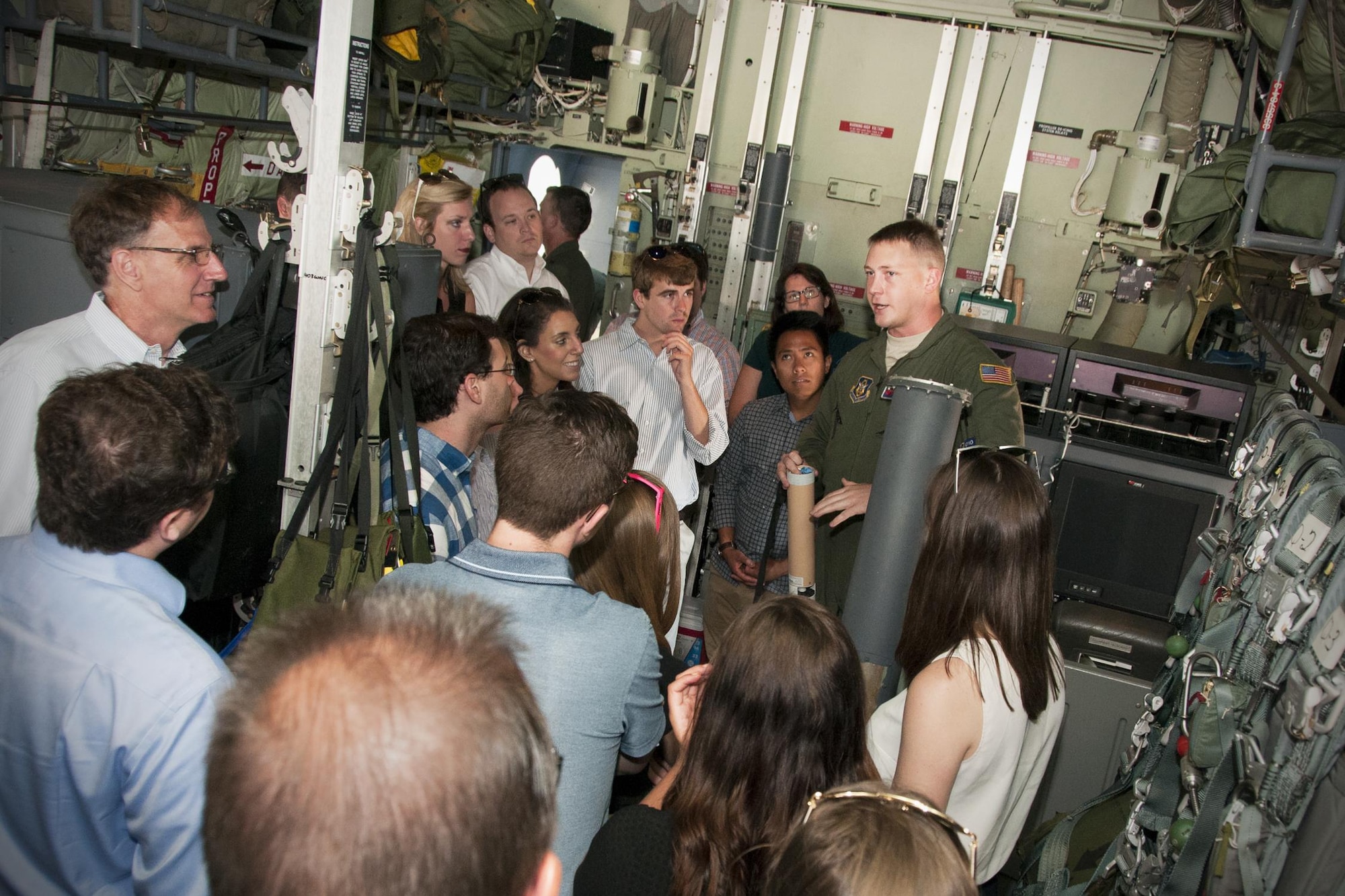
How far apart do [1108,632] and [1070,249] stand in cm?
298

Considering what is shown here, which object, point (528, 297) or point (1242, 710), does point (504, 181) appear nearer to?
point (528, 297)

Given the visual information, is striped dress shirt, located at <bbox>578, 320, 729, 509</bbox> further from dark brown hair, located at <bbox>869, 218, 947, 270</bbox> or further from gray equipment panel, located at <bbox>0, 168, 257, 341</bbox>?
gray equipment panel, located at <bbox>0, 168, 257, 341</bbox>

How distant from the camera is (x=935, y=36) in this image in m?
5.82

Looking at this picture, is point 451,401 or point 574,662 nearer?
point 574,662

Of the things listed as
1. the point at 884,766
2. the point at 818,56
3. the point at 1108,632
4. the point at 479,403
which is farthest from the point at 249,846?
the point at 818,56

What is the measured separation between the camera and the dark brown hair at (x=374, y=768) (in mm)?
712

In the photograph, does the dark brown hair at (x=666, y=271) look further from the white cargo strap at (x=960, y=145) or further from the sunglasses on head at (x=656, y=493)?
the white cargo strap at (x=960, y=145)

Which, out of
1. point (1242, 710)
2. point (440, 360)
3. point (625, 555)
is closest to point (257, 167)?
point (440, 360)

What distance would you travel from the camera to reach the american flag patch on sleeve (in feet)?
10.4

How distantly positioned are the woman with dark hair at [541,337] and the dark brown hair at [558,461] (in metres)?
1.70

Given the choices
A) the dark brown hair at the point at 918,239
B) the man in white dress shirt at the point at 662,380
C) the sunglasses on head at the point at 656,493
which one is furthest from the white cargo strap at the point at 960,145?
the sunglasses on head at the point at 656,493

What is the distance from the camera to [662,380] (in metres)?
4.12

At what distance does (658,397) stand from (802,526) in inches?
48.0

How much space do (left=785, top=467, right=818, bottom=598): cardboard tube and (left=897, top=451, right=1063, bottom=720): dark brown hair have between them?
0.95 metres
